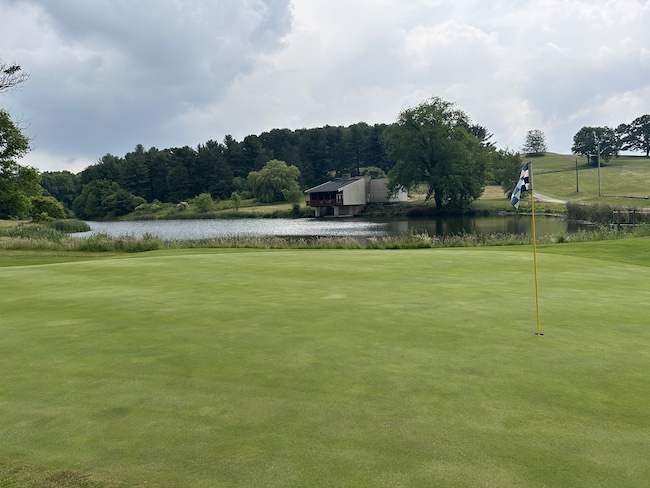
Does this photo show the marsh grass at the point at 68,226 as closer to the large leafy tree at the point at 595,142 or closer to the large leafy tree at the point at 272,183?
the large leafy tree at the point at 272,183

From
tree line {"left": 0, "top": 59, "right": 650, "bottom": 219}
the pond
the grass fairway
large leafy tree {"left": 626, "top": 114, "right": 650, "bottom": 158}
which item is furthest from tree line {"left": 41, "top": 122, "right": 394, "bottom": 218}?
the grass fairway

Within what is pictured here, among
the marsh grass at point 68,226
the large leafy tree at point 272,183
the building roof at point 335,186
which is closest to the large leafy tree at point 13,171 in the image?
the marsh grass at point 68,226

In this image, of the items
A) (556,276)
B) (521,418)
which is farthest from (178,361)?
(556,276)

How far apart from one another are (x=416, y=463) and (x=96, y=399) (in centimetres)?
334

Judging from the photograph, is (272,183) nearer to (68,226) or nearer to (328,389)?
(68,226)

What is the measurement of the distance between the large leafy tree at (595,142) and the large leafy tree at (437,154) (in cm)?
5282

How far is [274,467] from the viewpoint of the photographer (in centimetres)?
378

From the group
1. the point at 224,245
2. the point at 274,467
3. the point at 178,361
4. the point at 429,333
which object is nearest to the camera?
the point at 274,467

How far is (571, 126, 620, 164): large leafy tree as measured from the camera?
12262 centimetres

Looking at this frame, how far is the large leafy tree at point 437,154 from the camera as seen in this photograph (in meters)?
81.7

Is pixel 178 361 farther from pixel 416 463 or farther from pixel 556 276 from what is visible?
pixel 556 276

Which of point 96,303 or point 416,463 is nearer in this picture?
point 416,463

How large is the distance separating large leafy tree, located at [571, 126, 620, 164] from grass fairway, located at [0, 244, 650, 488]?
128m

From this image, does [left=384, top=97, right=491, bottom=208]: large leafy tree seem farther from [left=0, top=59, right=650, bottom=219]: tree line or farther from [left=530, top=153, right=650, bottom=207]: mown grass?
[left=530, top=153, right=650, bottom=207]: mown grass
